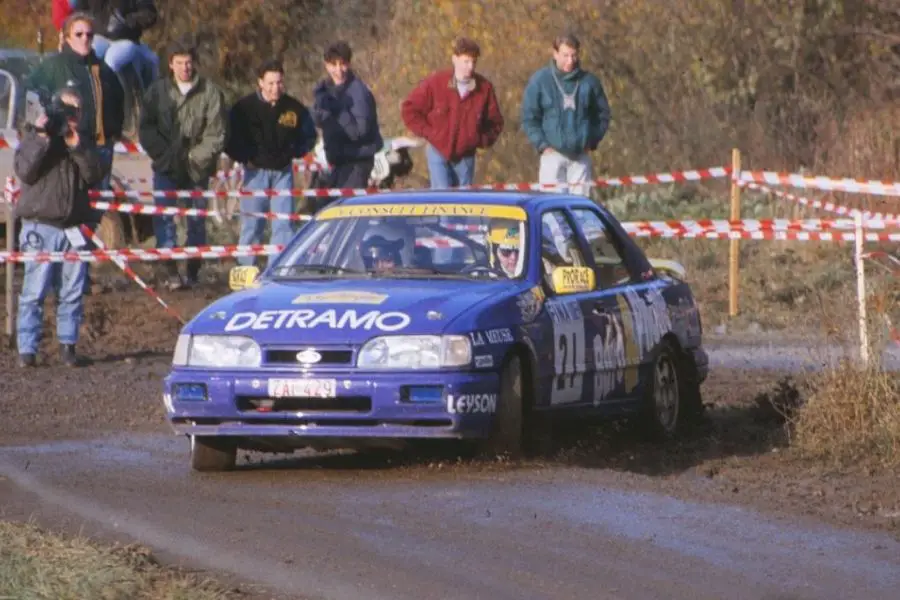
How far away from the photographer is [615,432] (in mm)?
12891

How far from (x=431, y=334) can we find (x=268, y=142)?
30.7ft

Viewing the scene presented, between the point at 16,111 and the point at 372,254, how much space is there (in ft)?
38.3

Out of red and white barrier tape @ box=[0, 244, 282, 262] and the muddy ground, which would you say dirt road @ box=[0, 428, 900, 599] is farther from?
red and white barrier tape @ box=[0, 244, 282, 262]

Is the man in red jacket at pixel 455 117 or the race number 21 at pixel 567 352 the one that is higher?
the man in red jacket at pixel 455 117

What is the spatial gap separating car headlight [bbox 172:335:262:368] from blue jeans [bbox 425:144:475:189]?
8674 mm

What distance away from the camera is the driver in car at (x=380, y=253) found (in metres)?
11.5

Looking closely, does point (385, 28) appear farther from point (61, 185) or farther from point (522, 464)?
point (522, 464)

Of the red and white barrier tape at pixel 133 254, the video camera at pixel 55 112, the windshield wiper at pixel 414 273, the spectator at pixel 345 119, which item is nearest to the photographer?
the windshield wiper at pixel 414 273

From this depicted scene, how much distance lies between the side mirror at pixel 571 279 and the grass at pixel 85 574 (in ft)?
11.1

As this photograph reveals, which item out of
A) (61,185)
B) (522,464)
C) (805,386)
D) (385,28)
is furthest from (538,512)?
(385,28)

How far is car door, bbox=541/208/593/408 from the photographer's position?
37.0 ft

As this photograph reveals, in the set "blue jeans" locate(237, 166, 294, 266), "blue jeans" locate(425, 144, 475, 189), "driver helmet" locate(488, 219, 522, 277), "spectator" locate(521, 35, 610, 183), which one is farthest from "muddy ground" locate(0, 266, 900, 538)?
"spectator" locate(521, 35, 610, 183)

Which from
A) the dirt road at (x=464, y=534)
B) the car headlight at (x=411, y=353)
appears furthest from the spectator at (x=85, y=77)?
the car headlight at (x=411, y=353)

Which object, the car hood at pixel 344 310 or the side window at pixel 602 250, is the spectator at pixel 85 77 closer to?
the side window at pixel 602 250
